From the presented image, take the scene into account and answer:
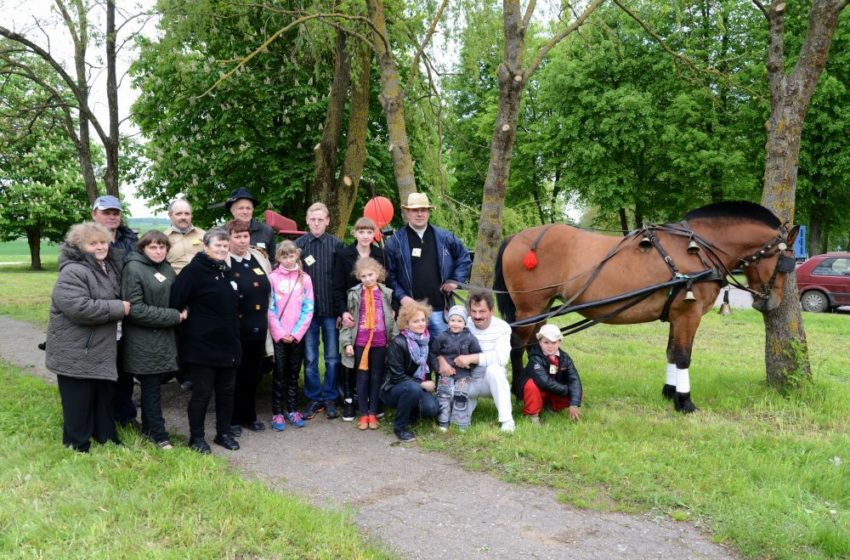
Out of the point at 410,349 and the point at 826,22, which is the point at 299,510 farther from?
the point at 826,22

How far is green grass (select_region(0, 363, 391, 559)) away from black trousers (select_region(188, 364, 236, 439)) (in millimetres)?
286

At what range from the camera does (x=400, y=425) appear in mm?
5121

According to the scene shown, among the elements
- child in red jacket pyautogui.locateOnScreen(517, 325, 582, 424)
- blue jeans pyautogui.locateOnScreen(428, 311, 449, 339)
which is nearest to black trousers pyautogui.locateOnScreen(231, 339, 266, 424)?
blue jeans pyautogui.locateOnScreen(428, 311, 449, 339)

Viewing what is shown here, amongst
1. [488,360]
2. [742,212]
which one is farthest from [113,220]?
[742,212]

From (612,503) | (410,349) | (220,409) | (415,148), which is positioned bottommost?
(612,503)

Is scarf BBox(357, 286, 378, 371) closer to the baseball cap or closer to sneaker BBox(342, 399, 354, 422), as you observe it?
sneaker BBox(342, 399, 354, 422)

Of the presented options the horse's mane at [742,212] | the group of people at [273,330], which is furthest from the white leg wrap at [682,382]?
the horse's mane at [742,212]

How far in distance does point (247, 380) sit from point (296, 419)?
564mm

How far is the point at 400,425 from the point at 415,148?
282 inches

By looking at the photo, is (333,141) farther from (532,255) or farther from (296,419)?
(296,419)

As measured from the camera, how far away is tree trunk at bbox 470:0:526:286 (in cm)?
642

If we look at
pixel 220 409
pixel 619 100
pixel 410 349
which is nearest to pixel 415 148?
pixel 410 349

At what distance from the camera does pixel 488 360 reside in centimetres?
529

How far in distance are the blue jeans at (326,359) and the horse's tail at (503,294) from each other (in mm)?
1859
